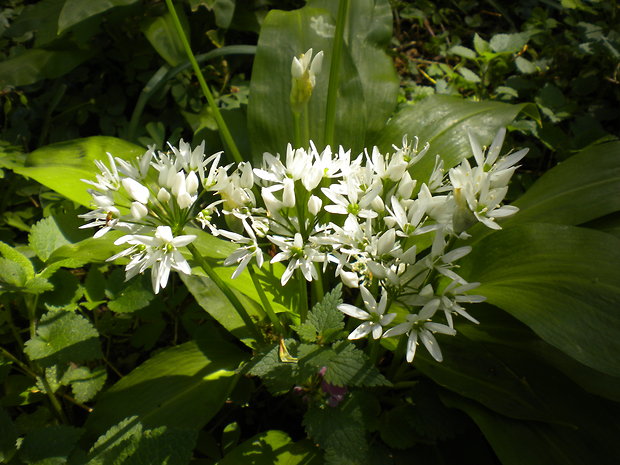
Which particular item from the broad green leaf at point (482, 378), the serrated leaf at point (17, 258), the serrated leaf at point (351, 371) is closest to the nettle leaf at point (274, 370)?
the serrated leaf at point (351, 371)

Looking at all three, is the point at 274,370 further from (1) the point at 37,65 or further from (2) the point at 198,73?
(1) the point at 37,65

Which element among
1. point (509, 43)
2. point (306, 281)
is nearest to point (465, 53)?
point (509, 43)

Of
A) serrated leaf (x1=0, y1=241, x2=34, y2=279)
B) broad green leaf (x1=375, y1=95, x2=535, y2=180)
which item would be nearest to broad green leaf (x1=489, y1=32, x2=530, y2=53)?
broad green leaf (x1=375, y1=95, x2=535, y2=180)

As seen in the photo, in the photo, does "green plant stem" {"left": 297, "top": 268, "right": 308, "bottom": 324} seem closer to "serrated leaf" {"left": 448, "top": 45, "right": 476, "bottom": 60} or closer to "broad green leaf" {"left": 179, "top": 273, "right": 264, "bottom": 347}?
"broad green leaf" {"left": 179, "top": 273, "right": 264, "bottom": 347}

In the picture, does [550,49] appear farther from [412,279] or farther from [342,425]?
[342,425]

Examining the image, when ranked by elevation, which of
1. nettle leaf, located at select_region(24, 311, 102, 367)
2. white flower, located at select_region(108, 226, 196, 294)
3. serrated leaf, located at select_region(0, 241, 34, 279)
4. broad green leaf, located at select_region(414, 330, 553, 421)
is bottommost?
broad green leaf, located at select_region(414, 330, 553, 421)
